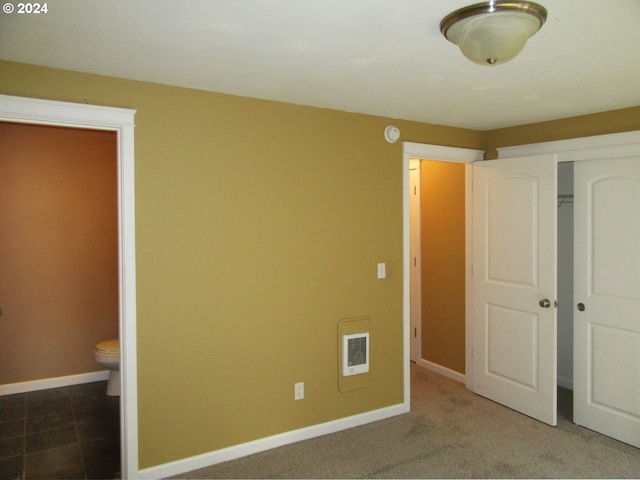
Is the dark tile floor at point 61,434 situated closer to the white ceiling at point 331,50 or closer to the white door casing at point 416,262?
the white ceiling at point 331,50

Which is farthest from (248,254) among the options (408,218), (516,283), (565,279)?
(565,279)

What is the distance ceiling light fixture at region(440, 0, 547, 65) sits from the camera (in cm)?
162

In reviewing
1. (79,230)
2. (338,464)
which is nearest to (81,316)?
(79,230)

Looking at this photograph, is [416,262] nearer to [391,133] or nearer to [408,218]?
[408,218]

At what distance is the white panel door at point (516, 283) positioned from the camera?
11.3 ft

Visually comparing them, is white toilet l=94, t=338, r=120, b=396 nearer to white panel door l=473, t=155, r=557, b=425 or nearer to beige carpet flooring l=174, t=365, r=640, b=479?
beige carpet flooring l=174, t=365, r=640, b=479

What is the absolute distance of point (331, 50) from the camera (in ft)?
6.84

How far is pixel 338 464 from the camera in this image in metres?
2.88

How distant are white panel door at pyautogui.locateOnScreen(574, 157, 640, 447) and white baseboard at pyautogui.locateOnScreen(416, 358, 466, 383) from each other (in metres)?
1.07

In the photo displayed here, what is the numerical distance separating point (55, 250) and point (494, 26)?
13.3 feet

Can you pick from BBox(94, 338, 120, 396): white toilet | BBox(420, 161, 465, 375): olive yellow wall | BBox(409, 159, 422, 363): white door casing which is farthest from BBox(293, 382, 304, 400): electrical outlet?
BBox(409, 159, 422, 363): white door casing

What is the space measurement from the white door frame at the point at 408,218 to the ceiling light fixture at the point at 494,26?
1.84 m

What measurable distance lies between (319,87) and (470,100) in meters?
1.05

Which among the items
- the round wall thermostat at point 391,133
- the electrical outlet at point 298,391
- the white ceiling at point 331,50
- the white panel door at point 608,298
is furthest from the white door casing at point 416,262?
the electrical outlet at point 298,391
